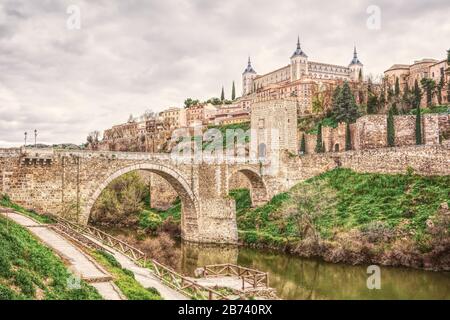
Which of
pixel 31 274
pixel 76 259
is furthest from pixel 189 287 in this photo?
pixel 31 274

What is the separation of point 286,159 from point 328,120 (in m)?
21.6

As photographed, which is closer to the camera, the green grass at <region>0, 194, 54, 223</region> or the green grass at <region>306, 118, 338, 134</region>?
the green grass at <region>0, 194, 54, 223</region>

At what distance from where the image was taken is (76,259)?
54.0 feet

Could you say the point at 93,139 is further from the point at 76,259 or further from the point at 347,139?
the point at 76,259

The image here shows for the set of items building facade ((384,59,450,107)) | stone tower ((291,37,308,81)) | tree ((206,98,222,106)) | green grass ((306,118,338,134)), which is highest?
stone tower ((291,37,308,81))

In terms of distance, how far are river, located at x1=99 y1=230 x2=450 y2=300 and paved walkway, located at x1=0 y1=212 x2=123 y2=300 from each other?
7348mm

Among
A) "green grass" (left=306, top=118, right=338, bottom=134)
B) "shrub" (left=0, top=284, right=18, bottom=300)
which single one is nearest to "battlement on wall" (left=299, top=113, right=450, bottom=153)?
"green grass" (left=306, top=118, right=338, bottom=134)

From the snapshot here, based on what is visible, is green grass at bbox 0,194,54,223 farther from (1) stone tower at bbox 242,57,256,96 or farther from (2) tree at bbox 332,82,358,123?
(1) stone tower at bbox 242,57,256,96

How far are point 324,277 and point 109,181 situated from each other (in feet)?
47.9

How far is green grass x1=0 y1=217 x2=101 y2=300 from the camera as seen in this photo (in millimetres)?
10984

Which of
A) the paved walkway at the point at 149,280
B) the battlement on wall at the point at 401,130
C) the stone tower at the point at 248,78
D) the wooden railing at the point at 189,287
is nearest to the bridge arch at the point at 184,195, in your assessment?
the paved walkway at the point at 149,280

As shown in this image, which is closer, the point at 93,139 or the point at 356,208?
the point at 356,208

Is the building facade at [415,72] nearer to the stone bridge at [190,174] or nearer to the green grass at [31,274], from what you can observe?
the stone bridge at [190,174]
